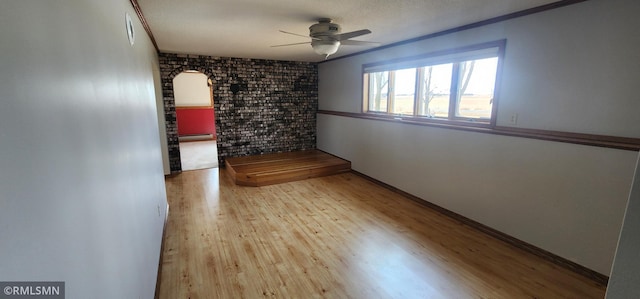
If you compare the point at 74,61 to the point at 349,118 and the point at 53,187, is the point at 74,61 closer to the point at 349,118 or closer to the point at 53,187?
the point at 53,187

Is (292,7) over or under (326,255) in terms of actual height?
over

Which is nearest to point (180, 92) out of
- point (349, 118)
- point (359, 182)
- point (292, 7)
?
point (349, 118)

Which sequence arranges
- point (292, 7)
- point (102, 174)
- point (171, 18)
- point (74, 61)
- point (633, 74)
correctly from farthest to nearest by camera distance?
point (171, 18), point (292, 7), point (633, 74), point (102, 174), point (74, 61)

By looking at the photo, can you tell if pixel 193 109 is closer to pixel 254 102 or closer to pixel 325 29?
pixel 254 102

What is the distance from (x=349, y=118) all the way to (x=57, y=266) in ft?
15.7

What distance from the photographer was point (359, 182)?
461cm

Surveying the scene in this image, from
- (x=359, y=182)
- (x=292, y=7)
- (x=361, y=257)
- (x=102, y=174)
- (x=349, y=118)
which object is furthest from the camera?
(x=349, y=118)

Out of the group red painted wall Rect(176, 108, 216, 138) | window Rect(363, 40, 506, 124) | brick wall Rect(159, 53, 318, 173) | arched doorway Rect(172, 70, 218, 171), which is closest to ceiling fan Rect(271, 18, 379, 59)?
window Rect(363, 40, 506, 124)

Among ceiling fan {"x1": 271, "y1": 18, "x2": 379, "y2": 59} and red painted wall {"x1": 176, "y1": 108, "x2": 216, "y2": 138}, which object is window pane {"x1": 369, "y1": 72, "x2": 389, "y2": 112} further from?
red painted wall {"x1": 176, "y1": 108, "x2": 216, "y2": 138}

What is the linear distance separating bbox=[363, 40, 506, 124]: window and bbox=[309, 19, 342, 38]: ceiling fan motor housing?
56.4 inches

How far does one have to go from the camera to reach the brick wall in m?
5.06

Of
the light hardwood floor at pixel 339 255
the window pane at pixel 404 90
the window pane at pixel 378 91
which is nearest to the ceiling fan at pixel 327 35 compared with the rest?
the window pane at pixel 404 90

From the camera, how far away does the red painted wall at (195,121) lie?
8352mm

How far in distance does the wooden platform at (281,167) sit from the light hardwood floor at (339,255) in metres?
0.68
